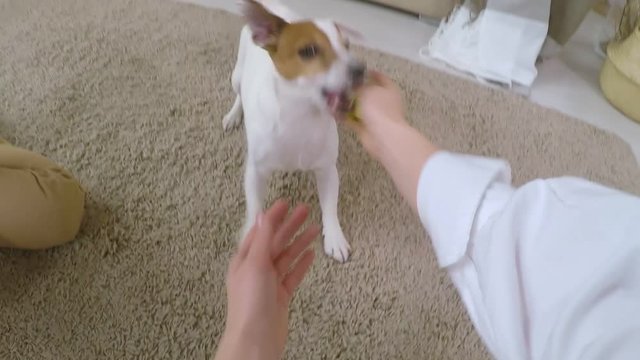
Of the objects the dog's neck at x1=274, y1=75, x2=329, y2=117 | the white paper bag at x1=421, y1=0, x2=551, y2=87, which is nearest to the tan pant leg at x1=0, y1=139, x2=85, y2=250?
the dog's neck at x1=274, y1=75, x2=329, y2=117

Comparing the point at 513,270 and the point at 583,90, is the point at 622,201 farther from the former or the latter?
the point at 583,90

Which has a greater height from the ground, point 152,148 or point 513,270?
point 513,270

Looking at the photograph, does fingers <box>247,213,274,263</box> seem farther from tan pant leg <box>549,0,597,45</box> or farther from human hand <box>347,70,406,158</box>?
tan pant leg <box>549,0,597,45</box>

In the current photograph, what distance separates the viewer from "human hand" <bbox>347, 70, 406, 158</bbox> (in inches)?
34.7

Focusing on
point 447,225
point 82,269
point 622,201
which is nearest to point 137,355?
point 82,269

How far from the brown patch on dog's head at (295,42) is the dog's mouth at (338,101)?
0.04 m

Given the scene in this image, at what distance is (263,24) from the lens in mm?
1007

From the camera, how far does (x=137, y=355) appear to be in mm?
1148

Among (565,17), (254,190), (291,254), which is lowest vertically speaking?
(254,190)

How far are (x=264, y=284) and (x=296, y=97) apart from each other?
44 cm

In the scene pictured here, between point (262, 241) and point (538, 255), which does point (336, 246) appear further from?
point (538, 255)

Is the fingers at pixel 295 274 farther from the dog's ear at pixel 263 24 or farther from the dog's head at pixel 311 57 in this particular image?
the dog's ear at pixel 263 24

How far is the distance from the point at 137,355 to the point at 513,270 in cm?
85

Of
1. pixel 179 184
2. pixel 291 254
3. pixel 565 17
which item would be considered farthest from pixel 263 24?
pixel 565 17
